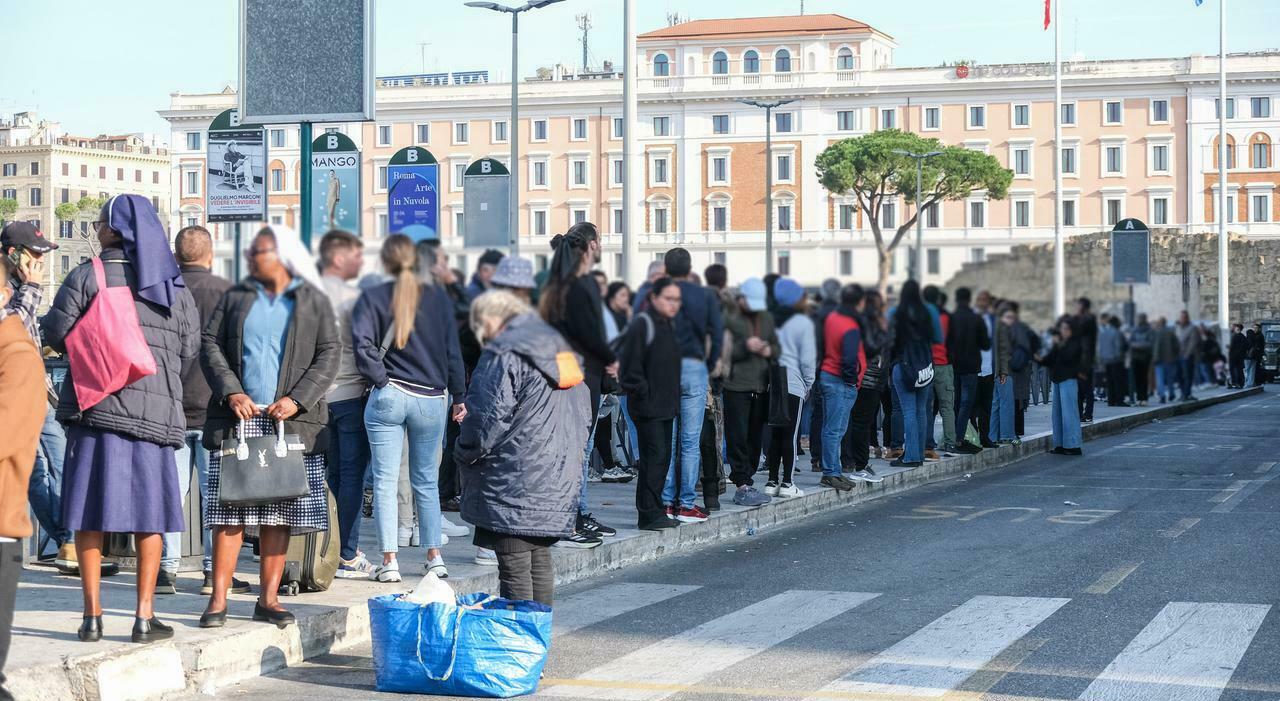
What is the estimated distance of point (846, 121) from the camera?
330ft

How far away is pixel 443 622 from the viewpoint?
6453mm

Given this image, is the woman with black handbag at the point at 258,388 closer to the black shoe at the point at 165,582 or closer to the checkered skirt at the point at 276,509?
the checkered skirt at the point at 276,509

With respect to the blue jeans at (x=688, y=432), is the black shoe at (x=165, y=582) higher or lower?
lower

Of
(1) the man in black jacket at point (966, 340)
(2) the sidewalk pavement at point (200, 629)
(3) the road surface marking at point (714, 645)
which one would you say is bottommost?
(3) the road surface marking at point (714, 645)

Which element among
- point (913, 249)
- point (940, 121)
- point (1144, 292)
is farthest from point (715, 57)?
point (913, 249)

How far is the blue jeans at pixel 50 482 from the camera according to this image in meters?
8.91

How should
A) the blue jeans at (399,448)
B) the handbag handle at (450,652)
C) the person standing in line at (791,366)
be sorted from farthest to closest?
the person standing in line at (791,366)
the blue jeans at (399,448)
the handbag handle at (450,652)

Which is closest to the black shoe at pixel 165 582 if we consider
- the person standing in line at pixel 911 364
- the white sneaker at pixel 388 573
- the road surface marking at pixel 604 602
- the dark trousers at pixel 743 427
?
the white sneaker at pixel 388 573

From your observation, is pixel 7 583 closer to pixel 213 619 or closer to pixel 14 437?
pixel 14 437

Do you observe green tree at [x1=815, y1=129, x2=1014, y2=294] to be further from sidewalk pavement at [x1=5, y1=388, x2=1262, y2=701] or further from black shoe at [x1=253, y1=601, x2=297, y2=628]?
black shoe at [x1=253, y1=601, x2=297, y2=628]

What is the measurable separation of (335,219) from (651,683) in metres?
2.49

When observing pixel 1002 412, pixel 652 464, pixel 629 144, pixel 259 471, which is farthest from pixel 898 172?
pixel 259 471

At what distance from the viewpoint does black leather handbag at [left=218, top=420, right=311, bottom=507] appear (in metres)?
6.86

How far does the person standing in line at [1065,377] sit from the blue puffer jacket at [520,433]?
42.4 feet
